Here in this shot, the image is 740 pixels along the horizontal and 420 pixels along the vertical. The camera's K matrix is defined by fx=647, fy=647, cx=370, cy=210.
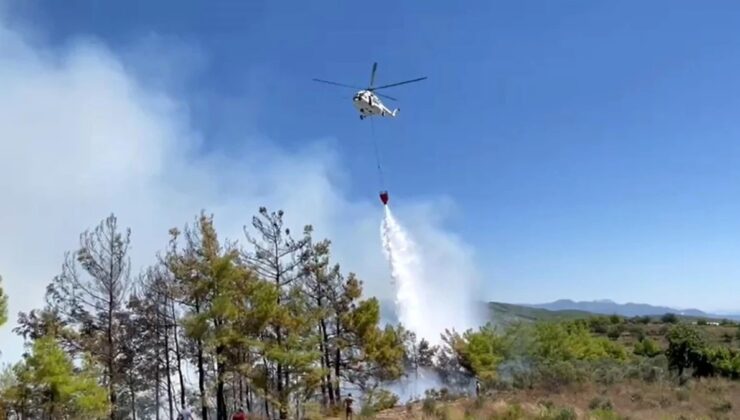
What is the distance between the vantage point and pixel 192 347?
119 feet

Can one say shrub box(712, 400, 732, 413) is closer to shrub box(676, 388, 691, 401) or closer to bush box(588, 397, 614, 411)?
shrub box(676, 388, 691, 401)

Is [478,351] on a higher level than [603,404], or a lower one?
higher

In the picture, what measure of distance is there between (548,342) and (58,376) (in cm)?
4173

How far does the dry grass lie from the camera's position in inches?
907

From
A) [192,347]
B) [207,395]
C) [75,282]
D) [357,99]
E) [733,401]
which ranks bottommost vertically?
[733,401]

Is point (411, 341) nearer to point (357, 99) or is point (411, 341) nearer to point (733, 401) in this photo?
point (733, 401)

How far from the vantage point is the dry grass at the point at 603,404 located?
2305 centimetres

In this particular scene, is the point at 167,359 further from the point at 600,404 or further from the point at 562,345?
the point at 562,345

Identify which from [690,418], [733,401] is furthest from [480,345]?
[690,418]

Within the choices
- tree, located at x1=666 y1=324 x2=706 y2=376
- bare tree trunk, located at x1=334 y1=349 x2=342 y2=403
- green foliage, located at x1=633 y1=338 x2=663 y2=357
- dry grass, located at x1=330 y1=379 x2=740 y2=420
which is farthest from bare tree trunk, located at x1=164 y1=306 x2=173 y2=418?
green foliage, located at x1=633 y1=338 x2=663 y2=357

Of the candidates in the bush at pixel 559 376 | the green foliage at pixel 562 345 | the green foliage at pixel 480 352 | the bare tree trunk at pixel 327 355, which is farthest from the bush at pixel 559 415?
the green foliage at pixel 562 345

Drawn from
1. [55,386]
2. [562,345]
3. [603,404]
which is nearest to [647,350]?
[562,345]

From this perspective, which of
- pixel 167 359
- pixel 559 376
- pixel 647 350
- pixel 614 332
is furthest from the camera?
pixel 614 332

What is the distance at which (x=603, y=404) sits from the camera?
27.3 m
